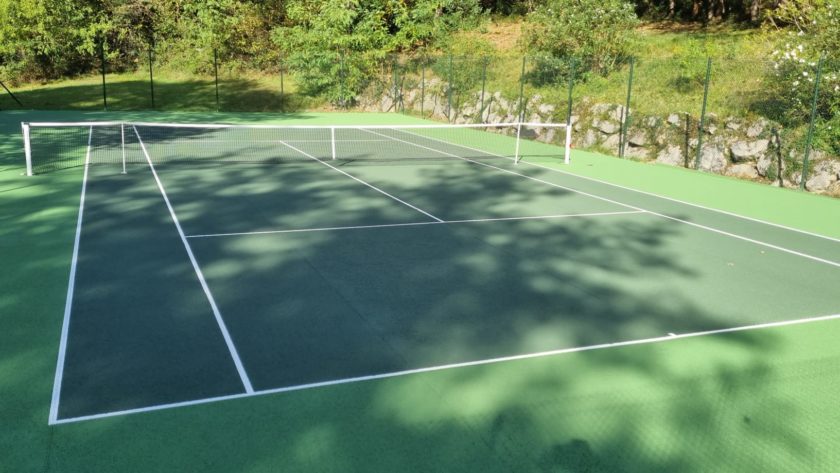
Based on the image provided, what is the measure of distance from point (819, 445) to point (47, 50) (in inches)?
1655

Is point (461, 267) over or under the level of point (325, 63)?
under

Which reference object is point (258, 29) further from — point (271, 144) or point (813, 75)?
point (813, 75)

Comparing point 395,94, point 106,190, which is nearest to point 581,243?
point 106,190

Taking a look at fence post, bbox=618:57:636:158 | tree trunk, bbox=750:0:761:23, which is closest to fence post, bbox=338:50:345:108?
fence post, bbox=618:57:636:158

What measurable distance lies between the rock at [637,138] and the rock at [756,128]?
3.37m

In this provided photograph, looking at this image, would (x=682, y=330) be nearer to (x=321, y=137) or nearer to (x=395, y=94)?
(x=321, y=137)

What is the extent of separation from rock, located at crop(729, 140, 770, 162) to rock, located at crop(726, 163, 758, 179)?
0.61ft

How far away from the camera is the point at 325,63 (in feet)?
112

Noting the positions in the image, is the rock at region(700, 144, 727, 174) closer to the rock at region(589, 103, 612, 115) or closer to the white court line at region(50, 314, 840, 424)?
the rock at region(589, 103, 612, 115)

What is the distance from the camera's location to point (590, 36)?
23.9m

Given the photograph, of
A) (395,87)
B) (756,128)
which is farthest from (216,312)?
(395,87)

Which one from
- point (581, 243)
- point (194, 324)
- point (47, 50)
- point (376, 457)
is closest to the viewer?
point (376, 457)

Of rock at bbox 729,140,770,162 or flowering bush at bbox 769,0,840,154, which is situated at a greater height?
flowering bush at bbox 769,0,840,154

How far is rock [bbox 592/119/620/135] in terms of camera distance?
70.0ft
